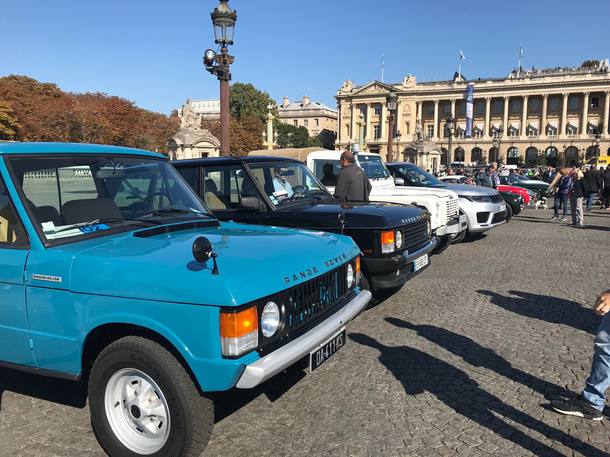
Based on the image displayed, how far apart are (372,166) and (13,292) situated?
31.4 feet

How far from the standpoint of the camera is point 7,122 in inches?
2030

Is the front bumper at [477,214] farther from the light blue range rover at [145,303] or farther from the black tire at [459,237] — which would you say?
the light blue range rover at [145,303]

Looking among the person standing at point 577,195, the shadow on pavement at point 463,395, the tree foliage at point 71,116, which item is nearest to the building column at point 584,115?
the tree foliage at point 71,116

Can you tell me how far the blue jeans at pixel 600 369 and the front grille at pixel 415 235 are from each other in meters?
2.80

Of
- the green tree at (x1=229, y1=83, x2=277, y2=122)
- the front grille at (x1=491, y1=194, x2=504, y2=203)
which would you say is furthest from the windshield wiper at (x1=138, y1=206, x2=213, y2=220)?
the green tree at (x1=229, y1=83, x2=277, y2=122)

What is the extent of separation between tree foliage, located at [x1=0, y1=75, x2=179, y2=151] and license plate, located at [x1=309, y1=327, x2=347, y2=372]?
181ft

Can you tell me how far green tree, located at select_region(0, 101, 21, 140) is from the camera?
164 ft

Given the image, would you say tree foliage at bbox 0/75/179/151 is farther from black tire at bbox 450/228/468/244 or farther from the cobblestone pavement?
the cobblestone pavement

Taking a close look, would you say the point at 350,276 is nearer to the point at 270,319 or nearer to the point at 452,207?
the point at 270,319

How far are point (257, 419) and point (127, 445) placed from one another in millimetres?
A: 1004

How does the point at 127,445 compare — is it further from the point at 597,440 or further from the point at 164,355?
the point at 597,440

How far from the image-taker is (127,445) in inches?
124

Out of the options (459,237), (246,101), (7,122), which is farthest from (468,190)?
(246,101)

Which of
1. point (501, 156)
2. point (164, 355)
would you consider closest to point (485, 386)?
point (164, 355)
